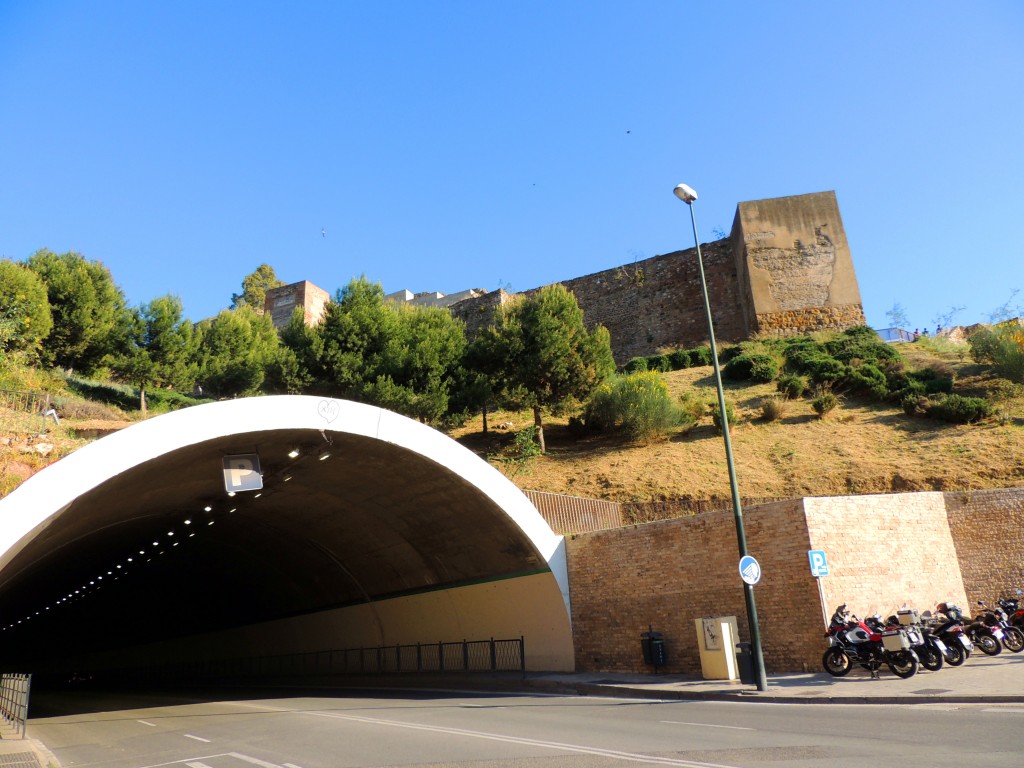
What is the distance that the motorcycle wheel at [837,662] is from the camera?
13484 millimetres

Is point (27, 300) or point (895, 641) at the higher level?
point (27, 300)

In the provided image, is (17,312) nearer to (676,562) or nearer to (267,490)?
(267,490)

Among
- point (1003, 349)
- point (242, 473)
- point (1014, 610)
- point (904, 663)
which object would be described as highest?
point (1003, 349)

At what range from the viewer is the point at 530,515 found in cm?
1869

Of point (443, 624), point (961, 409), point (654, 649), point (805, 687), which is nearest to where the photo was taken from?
point (805, 687)

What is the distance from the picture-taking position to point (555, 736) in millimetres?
9477

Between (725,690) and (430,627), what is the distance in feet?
38.1

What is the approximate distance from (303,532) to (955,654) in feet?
58.2

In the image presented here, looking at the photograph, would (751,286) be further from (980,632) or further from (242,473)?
(242,473)

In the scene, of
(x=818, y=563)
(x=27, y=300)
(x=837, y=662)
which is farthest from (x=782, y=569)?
(x=27, y=300)

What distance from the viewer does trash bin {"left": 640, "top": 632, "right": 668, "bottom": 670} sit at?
16.5 m

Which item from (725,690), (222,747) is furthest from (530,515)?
(222,747)

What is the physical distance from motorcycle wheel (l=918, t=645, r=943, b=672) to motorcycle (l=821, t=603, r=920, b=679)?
0.87 feet

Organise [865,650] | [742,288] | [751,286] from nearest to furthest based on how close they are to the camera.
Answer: [865,650]
[751,286]
[742,288]
